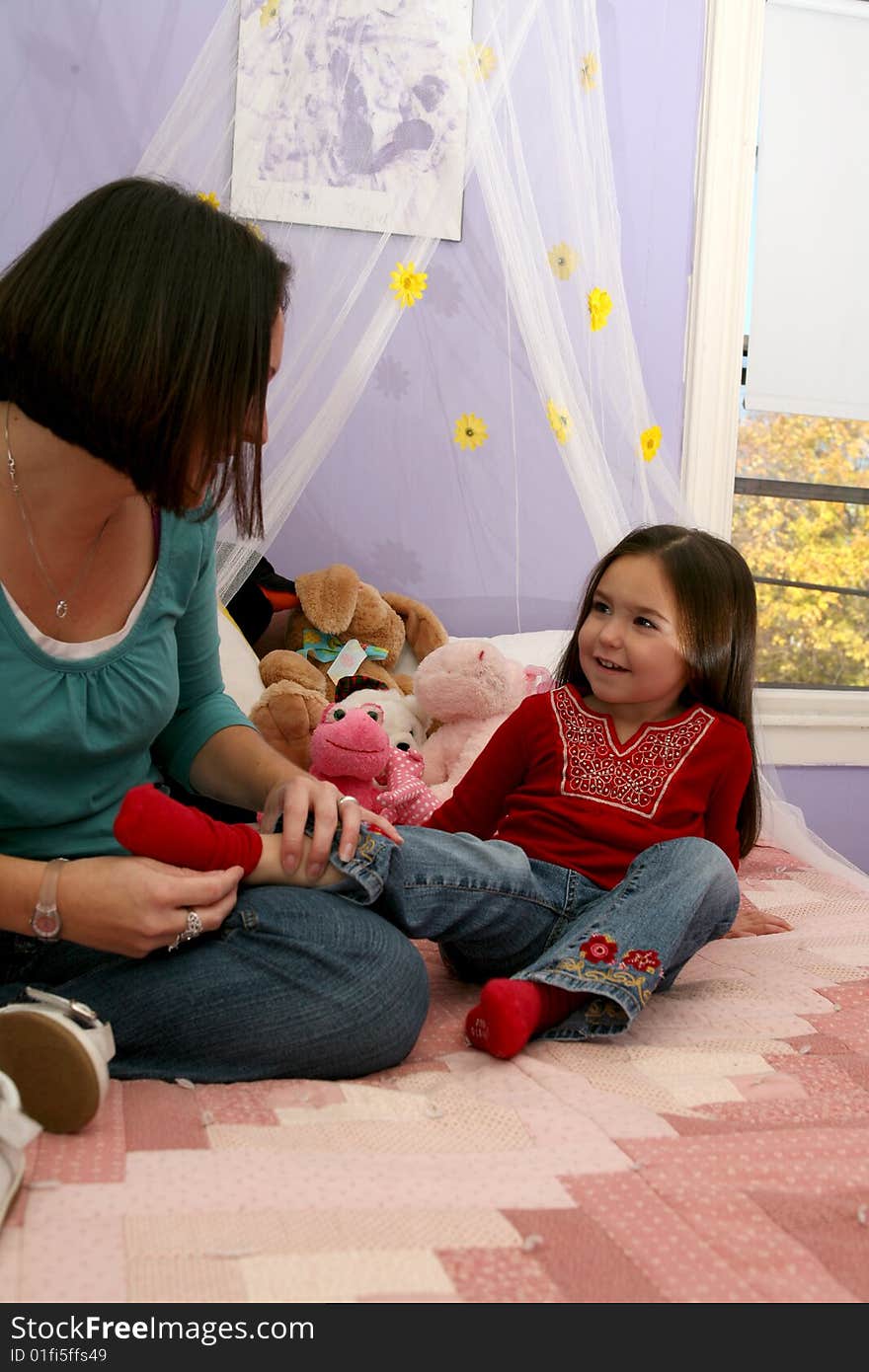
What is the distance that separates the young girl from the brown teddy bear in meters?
0.54

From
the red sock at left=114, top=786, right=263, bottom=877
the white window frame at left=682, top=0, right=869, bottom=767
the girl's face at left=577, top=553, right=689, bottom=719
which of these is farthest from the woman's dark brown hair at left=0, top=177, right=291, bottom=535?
the white window frame at left=682, top=0, right=869, bottom=767

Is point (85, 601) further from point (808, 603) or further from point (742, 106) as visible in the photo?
point (808, 603)

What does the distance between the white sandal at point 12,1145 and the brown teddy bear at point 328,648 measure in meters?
1.34

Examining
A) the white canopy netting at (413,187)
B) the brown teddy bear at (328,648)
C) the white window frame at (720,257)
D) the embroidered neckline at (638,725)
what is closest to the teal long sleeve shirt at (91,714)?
the embroidered neckline at (638,725)

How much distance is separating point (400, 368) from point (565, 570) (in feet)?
1.92

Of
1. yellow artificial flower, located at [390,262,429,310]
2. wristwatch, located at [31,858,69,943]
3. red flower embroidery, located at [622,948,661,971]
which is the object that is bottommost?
red flower embroidery, located at [622,948,661,971]

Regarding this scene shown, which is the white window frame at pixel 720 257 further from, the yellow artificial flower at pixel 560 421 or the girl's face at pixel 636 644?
the girl's face at pixel 636 644

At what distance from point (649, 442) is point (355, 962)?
1442 millimetres

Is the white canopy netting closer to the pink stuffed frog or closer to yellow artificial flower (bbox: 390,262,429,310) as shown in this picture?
yellow artificial flower (bbox: 390,262,429,310)

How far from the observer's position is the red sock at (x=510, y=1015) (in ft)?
3.74

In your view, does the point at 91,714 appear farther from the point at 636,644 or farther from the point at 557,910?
the point at 636,644

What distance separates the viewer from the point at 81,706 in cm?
116

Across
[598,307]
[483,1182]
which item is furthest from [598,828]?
[598,307]

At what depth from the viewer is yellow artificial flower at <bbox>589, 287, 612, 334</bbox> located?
2266mm
